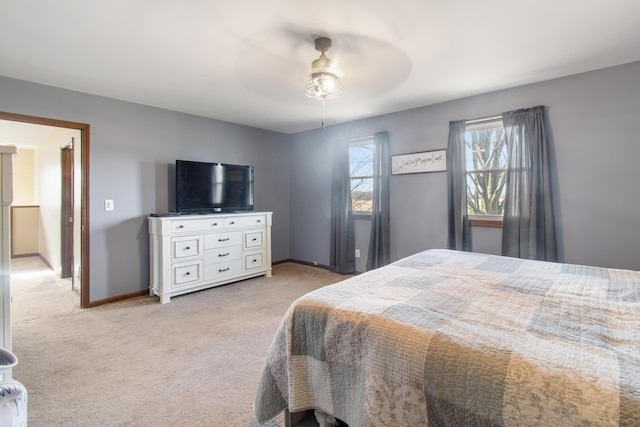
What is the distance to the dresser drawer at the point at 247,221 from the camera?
3.98 meters

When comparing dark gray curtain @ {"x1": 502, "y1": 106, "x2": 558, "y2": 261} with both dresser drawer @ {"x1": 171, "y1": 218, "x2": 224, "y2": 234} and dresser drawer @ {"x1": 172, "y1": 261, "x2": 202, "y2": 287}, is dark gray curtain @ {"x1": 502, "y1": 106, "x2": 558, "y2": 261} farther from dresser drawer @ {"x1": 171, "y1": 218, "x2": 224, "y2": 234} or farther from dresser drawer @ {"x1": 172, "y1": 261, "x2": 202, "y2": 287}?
dresser drawer @ {"x1": 172, "y1": 261, "x2": 202, "y2": 287}

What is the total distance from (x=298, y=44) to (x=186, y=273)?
277 centimetres

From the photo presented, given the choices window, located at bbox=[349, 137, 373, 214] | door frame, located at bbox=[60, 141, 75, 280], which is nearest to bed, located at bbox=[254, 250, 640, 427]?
window, located at bbox=[349, 137, 373, 214]

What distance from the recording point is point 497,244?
3.24 meters

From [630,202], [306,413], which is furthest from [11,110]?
[630,202]

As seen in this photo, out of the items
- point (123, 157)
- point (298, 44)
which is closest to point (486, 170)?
point (298, 44)

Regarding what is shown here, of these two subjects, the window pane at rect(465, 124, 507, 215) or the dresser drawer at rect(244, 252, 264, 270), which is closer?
the window pane at rect(465, 124, 507, 215)

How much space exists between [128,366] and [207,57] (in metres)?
2.39

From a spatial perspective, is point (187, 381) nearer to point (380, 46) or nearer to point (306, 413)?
point (306, 413)

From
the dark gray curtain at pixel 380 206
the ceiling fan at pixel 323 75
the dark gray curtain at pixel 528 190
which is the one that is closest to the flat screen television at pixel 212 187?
the dark gray curtain at pixel 380 206

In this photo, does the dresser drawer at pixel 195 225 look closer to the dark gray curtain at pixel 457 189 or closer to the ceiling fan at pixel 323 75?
the ceiling fan at pixel 323 75

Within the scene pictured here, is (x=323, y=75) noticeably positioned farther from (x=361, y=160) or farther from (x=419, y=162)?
(x=361, y=160)

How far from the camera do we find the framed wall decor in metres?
3.59

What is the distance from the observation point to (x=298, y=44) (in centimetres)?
223
